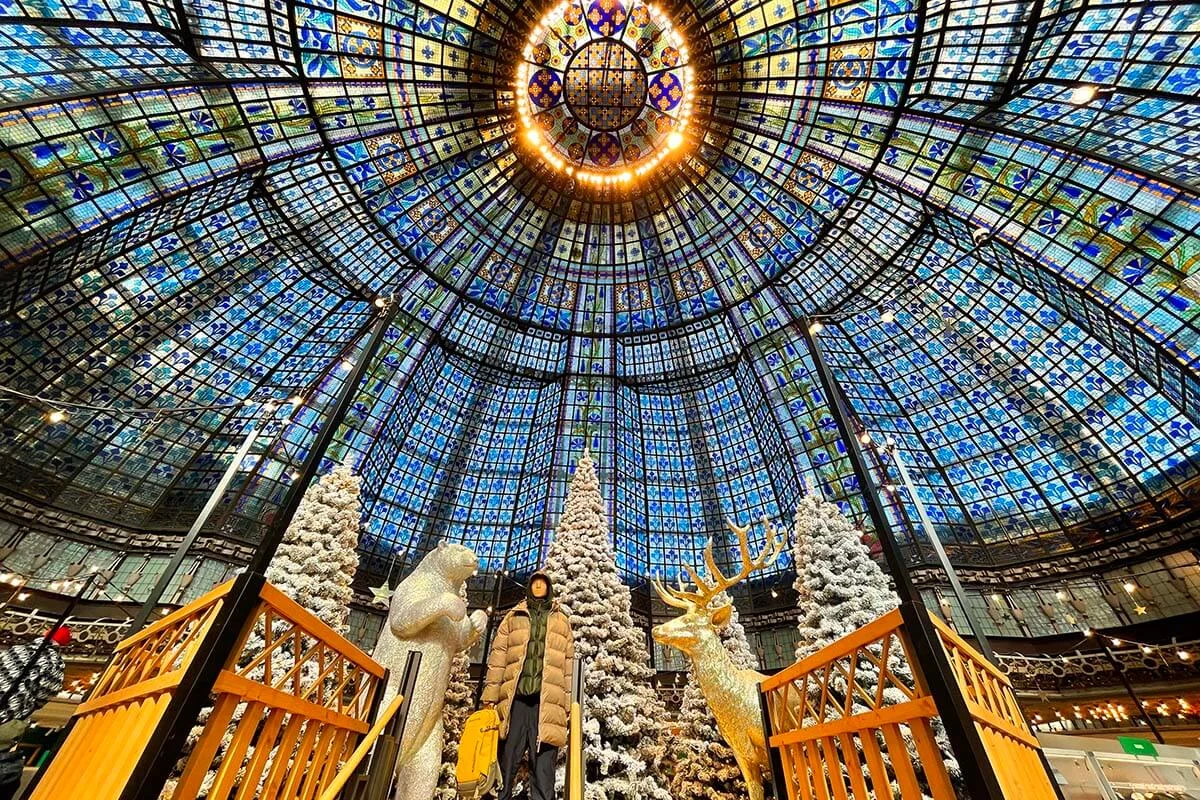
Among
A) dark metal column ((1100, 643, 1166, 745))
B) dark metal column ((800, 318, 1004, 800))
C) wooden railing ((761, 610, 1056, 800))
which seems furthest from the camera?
dark metal column ((1100, 643, 1166, 745))

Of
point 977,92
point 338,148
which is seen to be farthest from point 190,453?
point 977,92

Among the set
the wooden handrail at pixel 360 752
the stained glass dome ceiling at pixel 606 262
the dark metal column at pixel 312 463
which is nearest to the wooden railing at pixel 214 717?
the wooden handrail at pixel 360 752

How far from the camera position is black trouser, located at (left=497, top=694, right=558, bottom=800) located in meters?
5.84

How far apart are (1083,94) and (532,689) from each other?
807 inches

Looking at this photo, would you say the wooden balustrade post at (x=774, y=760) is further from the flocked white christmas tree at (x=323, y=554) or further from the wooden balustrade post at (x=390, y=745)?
the flocked white christmas tree at (x=323, y=554)

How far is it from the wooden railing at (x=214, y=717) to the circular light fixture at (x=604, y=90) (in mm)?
25772

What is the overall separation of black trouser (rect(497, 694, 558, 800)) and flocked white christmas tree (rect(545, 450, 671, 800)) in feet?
12.1

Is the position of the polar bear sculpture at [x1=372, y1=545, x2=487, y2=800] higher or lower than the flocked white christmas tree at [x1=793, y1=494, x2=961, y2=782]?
lower

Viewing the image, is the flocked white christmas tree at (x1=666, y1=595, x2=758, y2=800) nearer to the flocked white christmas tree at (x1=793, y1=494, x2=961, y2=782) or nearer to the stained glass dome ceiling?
the flocked white christmas tree at (x1=793, y1=494, x2=961, y2=782)

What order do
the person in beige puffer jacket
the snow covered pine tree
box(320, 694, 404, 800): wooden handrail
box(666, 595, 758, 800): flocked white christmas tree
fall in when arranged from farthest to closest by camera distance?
the snow covered pine tree < box(666, 595, 758, 800): flocked white christmas tree < the person in beige puffer jacket < box(320, 694, 404, 800): wooden handrail

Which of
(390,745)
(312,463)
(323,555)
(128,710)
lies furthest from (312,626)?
(323,555)

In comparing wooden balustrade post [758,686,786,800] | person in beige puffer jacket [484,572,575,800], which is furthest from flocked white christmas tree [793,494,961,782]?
person in beige puffer jacket [484,572,575,800]

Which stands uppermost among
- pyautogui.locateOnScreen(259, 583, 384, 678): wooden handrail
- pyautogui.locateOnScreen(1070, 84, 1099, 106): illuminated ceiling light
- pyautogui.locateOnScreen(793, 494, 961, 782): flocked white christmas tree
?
pyautogui.locateOnScreen(1070, 84, 1099, 106): illuminated ceiling light

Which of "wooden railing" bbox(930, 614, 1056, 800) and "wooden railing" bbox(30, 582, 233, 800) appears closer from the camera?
"wooden railing" bbox(30, 582, 233, 800)
